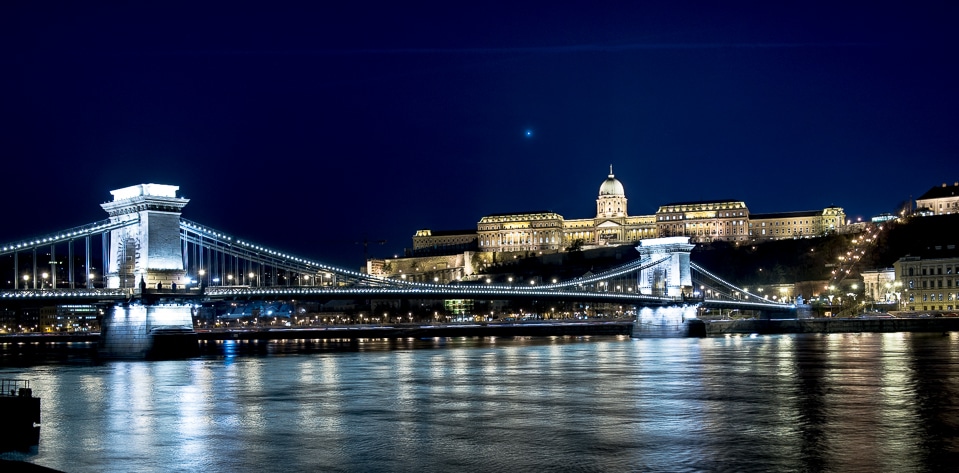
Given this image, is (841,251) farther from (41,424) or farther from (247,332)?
(41,424)

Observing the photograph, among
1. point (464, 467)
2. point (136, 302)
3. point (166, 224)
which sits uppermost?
point (166, 224)

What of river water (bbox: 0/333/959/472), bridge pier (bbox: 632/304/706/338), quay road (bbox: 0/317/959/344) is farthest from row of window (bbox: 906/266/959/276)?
river water (bbox: 0/333/959/472)

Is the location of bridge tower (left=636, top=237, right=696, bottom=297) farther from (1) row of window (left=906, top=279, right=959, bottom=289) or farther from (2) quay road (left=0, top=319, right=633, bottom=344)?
(1) row of window (left=906, top=279, right=959, bottom=289)

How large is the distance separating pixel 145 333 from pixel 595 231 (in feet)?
415

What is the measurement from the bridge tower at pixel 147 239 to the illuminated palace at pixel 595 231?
339 ft

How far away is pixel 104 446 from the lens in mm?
19594

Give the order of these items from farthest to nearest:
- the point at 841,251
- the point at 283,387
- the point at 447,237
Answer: the point at 447,237 → the point at 841,251 → the point at 283,387

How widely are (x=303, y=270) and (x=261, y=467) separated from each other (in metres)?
35.1

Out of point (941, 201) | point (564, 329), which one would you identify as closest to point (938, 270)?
point (564, 329)

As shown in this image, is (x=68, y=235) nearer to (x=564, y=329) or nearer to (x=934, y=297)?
(x=564, y=329)

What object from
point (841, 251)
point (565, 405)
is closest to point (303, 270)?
point (565, 405)

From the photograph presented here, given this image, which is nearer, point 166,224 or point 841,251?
point 166,224

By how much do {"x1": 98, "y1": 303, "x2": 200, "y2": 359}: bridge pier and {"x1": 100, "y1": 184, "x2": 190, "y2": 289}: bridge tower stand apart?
1.28 meters

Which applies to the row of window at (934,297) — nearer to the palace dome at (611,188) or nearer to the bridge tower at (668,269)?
the bridge tower at (668,269)
